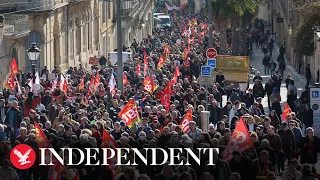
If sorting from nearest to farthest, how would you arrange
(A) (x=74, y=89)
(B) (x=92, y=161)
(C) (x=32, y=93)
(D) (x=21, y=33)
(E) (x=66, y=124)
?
(B) (x=92, y=161) → (E) (x=66, y=124) → (C) (x=32, y=93) → (A) (x=74, y=89) → (D) (x=21, y=33)

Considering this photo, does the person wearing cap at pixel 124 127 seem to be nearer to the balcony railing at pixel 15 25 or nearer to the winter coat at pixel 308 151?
the winter coat at pixel 308 151

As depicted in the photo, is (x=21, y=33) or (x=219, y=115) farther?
(x=21, y=33)

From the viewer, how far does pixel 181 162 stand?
20.2 m

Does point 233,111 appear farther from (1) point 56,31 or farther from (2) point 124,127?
(1) point 56,31

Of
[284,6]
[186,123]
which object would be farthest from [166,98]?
[284,6]

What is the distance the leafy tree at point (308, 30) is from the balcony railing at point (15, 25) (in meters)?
10.7

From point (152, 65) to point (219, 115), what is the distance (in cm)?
1918

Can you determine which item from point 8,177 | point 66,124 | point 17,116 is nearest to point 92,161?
point 8,177

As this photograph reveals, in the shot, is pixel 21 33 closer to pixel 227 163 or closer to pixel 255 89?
pixel 255 89

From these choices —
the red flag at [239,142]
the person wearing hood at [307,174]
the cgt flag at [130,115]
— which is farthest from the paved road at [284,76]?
the person wearing hood at [307,174]

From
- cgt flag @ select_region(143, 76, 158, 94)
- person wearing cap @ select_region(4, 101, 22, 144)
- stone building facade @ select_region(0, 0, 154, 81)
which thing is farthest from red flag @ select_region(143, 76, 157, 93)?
stone building facade @ select_region(0, 0, 154, 81)

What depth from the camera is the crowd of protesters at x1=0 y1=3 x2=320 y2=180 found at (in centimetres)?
2022

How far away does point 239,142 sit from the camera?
22.3m

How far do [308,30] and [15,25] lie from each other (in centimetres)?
1134
